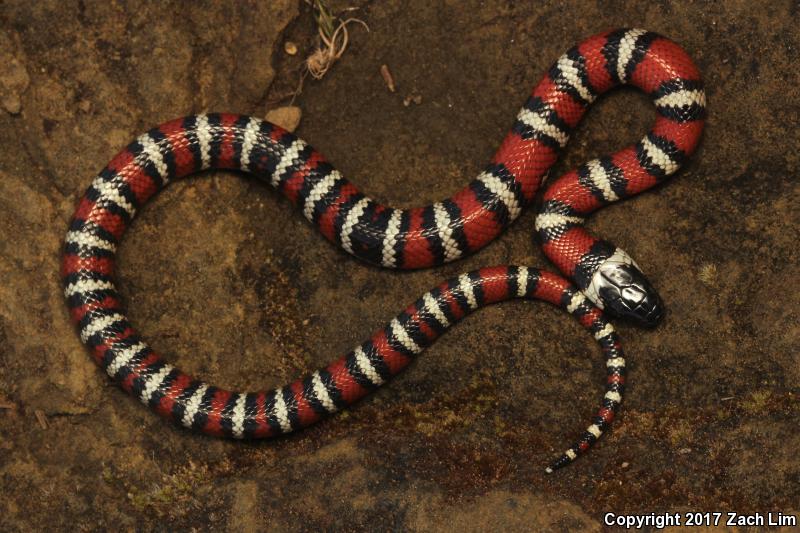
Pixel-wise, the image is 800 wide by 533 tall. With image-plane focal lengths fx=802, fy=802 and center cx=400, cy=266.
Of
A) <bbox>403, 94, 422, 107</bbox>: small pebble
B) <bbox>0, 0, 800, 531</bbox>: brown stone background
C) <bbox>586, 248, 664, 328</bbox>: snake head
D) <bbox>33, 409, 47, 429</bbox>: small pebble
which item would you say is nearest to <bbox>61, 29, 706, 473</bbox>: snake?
<bbox>586, 248, 664, 328</bbox>: snake head

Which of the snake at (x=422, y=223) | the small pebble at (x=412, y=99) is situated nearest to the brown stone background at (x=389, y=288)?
the small pebble at (x=412, y=99)

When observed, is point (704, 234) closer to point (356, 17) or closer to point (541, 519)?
point (541, 519)

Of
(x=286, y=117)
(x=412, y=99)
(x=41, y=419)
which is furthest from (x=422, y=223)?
(x=41, y=419)

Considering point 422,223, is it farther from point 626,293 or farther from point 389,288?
point 626,293

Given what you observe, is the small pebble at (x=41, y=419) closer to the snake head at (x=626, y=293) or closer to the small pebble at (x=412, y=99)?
the small pebble at (x=412, y=99)

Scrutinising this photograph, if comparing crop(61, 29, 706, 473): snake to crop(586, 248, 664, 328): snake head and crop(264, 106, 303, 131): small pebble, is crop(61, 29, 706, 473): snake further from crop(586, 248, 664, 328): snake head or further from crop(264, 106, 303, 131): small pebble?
crop(264, 106, 303, 131): small pebble

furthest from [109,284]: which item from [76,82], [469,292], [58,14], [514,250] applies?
[514,250]
